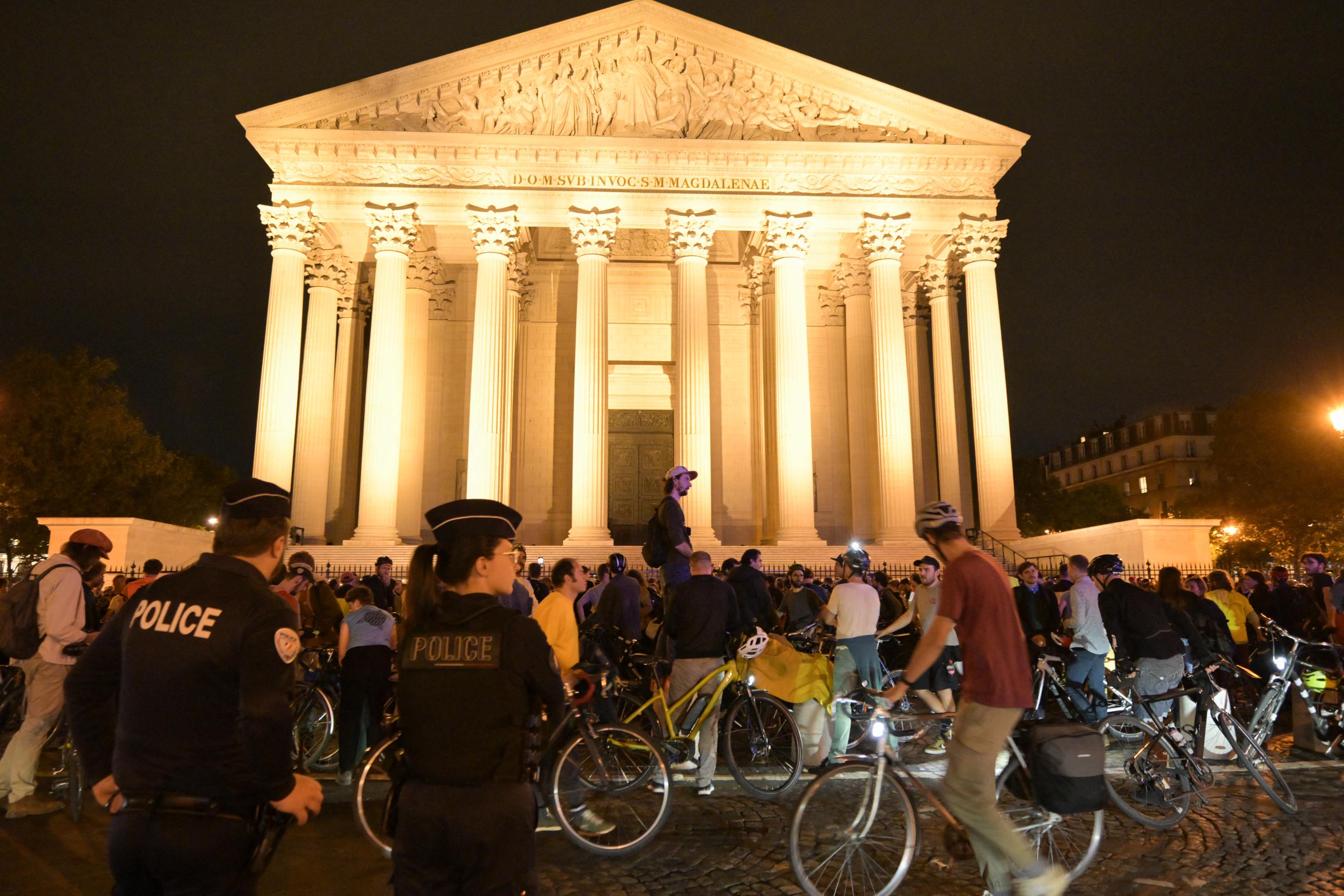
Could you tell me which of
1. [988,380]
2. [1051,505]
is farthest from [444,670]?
[1051,505]

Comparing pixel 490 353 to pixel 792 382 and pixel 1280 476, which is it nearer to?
pixel 792 382

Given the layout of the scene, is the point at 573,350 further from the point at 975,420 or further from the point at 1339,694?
the point at 1339,694

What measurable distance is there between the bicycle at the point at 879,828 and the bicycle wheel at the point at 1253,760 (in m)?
2.85

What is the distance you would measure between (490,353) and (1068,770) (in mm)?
21508

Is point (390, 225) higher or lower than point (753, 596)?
higher

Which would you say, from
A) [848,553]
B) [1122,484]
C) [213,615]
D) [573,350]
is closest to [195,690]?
[213,615]

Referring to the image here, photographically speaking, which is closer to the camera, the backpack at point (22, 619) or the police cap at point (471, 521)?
the police cap at point (471, 521)

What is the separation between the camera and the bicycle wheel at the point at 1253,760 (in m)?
6.74

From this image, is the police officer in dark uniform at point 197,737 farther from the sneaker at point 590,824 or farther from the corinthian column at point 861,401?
the corinthian column at point 861,401

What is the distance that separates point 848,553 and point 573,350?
23107 mm

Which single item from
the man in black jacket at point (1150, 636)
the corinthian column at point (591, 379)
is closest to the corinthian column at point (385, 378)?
the corinthian column at point (591, 379)

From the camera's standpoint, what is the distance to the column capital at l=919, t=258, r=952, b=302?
27.7 meters

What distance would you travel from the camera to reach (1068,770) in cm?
451

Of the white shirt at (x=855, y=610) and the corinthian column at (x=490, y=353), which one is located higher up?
the corinthian column at (x=490, y=353)
